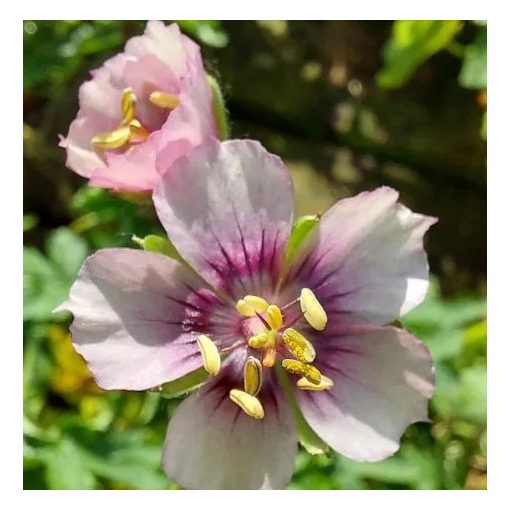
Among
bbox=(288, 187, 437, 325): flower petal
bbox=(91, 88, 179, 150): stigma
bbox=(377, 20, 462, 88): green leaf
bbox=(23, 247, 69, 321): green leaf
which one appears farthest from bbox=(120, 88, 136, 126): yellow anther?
bbox=(377, 20, 462, 88): green leaf

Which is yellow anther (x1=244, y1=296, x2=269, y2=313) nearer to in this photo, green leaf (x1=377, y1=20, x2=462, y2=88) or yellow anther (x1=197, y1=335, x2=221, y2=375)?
yellow anther (x1=197, y1=335, x2=221, y2=375)

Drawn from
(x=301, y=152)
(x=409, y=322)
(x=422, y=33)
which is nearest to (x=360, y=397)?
(x=409, y=322)

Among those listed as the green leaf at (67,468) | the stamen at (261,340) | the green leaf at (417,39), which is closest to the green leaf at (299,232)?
the stamen at (261,340)

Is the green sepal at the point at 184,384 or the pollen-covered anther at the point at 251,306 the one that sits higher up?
the pollen-covered anther at the point at 251,306

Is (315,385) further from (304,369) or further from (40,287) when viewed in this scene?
(40,287)

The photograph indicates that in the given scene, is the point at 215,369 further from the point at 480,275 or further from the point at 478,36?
the point at 480,275

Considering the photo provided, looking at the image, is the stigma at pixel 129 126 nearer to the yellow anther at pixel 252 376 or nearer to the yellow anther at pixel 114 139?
the yellow anther at pixel 114 139
